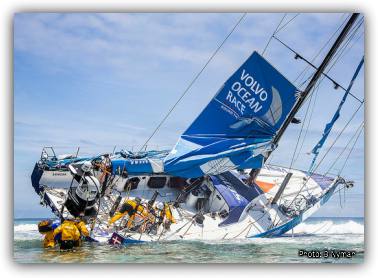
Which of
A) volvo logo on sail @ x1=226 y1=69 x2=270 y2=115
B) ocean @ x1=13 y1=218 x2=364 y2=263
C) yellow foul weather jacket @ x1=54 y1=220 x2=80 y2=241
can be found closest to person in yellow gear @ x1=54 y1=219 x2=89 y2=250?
yellow foul weather jacket @ x1=54 y1=220 x2=80 y2=241

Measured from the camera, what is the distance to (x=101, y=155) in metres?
9.07

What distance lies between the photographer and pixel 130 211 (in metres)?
8.88

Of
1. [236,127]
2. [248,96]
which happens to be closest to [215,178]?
[236,127]

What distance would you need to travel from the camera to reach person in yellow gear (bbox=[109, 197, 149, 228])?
8836 mm

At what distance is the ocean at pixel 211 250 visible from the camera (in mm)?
7262

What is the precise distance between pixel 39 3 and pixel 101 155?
273 centimetres

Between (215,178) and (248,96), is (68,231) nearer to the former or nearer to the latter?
(215,178)

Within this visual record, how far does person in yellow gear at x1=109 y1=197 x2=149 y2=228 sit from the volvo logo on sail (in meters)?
2.34

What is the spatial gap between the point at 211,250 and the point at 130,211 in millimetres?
1640

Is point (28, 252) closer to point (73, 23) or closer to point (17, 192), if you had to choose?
point (17, 192)

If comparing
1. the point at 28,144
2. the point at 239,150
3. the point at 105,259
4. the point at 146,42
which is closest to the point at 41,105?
the point at 28,144

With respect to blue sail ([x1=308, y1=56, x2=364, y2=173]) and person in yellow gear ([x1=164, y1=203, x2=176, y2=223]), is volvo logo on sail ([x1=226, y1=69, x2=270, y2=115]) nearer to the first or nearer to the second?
blue sail ([x1=308, y1=56, x2=364, y2=173])

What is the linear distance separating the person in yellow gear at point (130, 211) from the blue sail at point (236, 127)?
3.20 ft

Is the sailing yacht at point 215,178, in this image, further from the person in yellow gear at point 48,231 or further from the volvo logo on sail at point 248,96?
the person in yellow gear at point 48,231
